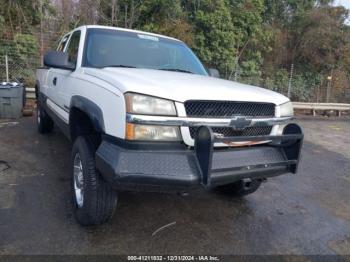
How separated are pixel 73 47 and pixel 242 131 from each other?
2.60 meters

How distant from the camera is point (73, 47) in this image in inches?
165

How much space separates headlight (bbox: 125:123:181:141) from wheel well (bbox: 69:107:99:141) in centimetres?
94

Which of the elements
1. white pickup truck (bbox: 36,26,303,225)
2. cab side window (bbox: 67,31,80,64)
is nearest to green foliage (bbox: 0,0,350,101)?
cab side window (bbox: 67,31,80,64)

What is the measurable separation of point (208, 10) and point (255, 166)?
45.5 ft

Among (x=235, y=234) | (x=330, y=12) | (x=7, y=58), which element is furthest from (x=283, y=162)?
(x=330, y=12)

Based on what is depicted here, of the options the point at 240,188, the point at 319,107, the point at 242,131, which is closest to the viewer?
the point at 242,131

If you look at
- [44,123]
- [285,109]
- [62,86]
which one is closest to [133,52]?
[62,86]

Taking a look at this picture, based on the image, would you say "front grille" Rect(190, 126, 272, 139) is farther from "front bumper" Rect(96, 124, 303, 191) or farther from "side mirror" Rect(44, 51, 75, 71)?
"side mirror" Rect(44, 51, 75, 71)

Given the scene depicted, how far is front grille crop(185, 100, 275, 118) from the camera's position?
2.52m

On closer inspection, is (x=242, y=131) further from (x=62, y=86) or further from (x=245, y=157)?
(x=62, y=86)

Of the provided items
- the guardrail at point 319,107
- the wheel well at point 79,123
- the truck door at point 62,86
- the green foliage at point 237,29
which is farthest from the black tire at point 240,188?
the guardrail at point 319,107

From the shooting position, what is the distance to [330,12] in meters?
19.4

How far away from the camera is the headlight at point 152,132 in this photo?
Result: 236 cm

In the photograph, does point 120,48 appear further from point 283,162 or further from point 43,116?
point 43,116
